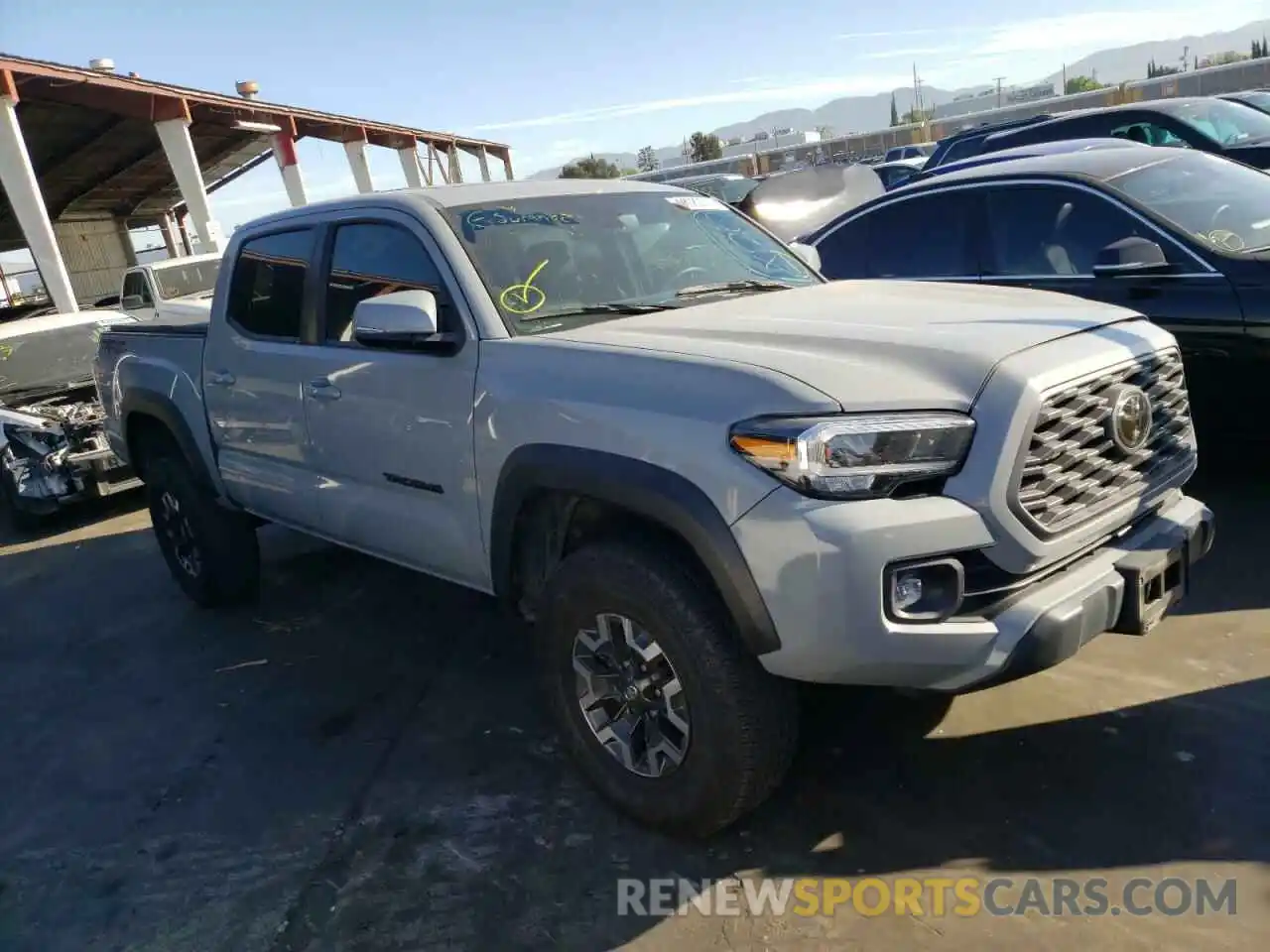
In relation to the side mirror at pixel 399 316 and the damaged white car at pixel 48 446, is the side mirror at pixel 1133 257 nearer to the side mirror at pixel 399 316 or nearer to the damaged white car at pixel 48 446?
the side mirror at pixel 399 316

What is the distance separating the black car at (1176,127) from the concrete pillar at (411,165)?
80.8 feet

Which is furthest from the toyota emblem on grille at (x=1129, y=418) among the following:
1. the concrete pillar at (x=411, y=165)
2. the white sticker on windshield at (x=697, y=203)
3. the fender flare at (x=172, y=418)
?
the concrete pillar at (x=411, y=165)

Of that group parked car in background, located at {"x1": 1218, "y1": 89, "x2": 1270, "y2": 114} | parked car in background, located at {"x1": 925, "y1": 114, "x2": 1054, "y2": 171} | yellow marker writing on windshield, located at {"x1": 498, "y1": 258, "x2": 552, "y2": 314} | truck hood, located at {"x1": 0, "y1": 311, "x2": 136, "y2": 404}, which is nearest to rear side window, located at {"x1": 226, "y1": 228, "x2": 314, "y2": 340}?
yellow marker writing on windshield, located at {"x1": 498, "y1": 258, "x2": 552, "y2": 314}

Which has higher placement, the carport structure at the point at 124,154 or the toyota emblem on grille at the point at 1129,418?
the carport structure at the point at 124,154

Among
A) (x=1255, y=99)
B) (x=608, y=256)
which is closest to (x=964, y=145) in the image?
(x=1255, y=99)

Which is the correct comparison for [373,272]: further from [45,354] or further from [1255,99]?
[1255,99]

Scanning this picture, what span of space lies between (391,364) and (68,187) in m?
29.2

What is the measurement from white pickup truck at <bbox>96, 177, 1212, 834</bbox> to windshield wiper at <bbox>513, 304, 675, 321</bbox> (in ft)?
0.05

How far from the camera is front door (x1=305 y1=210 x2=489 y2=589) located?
3416 millimetres

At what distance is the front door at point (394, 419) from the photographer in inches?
134

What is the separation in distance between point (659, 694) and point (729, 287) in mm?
1628

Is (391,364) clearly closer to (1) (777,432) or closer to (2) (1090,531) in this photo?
(1) (777,432)

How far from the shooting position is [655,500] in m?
2.68

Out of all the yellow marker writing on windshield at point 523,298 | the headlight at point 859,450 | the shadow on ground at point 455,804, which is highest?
the yellow marker writing on windshield at point 523,298
